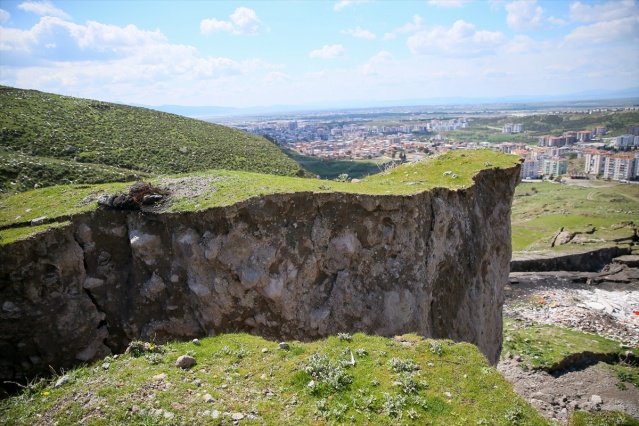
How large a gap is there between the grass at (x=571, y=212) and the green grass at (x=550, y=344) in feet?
75.8

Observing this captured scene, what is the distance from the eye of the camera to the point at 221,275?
42.7 ft

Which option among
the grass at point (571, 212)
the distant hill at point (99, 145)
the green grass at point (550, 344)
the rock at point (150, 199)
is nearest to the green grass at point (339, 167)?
the grass at point (571, 212)

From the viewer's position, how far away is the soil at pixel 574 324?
72.1 feet

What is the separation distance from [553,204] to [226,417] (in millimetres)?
92035

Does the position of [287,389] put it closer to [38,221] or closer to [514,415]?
[514,415]

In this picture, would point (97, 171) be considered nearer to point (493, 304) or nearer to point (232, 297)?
point (232, 297)

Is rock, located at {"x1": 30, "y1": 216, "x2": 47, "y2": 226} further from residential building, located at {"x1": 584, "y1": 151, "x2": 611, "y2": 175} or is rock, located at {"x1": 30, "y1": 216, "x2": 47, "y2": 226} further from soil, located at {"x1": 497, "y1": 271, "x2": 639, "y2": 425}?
residential building, located at {"x1": 584, "y1": 151, "x2": 611, "y2": 175}

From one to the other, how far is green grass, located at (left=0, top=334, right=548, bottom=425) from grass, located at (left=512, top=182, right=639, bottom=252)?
48.2 meters

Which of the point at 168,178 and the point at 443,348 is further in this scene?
the point at 168,178

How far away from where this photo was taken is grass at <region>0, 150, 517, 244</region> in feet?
43.2

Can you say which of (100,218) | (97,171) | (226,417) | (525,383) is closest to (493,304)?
(525,383)

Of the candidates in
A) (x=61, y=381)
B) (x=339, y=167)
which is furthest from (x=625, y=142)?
(x=61, y=381)

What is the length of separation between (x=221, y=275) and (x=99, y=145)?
26.5 m

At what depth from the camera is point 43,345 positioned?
1195 cm
